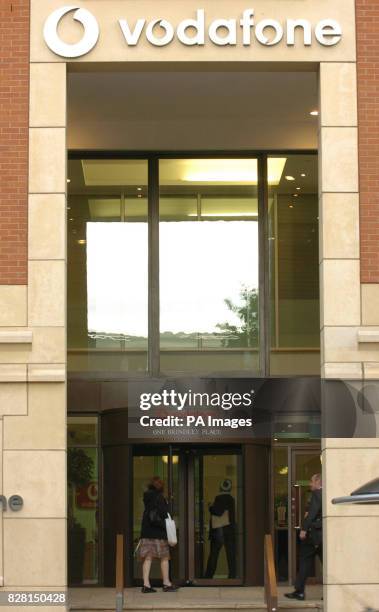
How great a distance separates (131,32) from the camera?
18.8m

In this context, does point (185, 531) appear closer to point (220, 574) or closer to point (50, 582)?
point (220, 574)

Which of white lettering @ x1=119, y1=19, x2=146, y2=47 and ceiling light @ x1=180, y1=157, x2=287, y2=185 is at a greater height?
white lettering @ x1=119, y1=19, x2=146, y2=47

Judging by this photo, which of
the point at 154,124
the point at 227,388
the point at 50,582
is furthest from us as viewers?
the point at 154,124

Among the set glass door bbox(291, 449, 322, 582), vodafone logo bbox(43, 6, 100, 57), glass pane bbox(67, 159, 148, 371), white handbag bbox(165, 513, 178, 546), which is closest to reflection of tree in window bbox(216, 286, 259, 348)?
glass pane bbox(67, 159, 148, 371)

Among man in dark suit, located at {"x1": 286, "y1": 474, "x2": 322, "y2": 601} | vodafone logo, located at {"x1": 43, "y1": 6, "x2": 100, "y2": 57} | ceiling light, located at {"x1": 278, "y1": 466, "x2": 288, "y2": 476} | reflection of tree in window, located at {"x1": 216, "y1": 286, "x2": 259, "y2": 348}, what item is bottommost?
man in dark suit, located at {"x1": 286, "y1": 474, "x2": 322, "y2": 601}

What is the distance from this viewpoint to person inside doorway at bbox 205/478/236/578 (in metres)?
22.8

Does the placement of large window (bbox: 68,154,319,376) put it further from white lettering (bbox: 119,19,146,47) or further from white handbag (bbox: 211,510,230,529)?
white lettering (bbox: 119,19,146,47)

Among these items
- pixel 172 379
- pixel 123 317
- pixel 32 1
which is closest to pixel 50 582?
pixel 172 379

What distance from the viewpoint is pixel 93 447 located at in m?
23.0

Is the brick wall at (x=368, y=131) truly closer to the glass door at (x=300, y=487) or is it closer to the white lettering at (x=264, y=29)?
the white lettering at (x=264, y=29)

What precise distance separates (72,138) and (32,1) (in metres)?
4.34

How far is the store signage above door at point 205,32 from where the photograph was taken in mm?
18812

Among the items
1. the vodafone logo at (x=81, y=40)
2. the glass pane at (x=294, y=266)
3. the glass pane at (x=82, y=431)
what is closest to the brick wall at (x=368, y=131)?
the vodafone logo at (x=81, y=40)

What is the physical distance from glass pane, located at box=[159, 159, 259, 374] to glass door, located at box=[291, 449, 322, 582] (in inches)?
76.2
